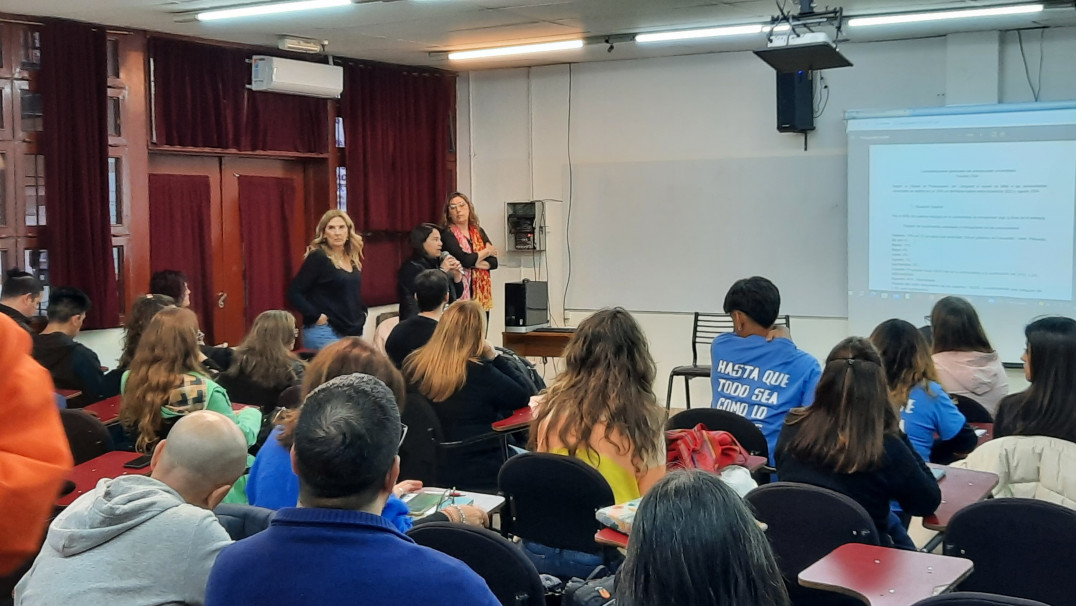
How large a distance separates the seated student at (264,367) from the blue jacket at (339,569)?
3.00m

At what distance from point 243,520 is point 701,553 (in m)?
1.45

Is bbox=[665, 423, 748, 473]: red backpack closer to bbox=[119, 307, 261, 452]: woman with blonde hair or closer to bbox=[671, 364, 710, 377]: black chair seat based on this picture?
bbox=[119, 307, 261, 452]: woman with blonde hair

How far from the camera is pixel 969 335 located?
4.56 metres

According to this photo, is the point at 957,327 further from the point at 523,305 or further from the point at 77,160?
the point at 77,160

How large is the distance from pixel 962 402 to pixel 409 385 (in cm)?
248

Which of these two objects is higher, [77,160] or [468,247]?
[77,160]

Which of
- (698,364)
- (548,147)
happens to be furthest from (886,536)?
(548,147)

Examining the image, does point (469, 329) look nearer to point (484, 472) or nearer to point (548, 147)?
point (484, 472)

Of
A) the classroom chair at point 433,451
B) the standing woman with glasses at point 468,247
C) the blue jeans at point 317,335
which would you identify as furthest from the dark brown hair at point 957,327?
the standing woman with glasses at point 468,247

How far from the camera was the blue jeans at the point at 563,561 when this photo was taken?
3350 mm

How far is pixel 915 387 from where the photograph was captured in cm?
398

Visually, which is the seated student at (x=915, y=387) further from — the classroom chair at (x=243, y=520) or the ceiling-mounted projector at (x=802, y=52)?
the classroom chair at (x=243, y=520)

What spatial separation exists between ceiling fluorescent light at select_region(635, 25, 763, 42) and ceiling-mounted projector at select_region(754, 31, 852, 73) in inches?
48.5

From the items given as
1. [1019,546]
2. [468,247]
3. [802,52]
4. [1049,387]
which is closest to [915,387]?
[1049,387]
